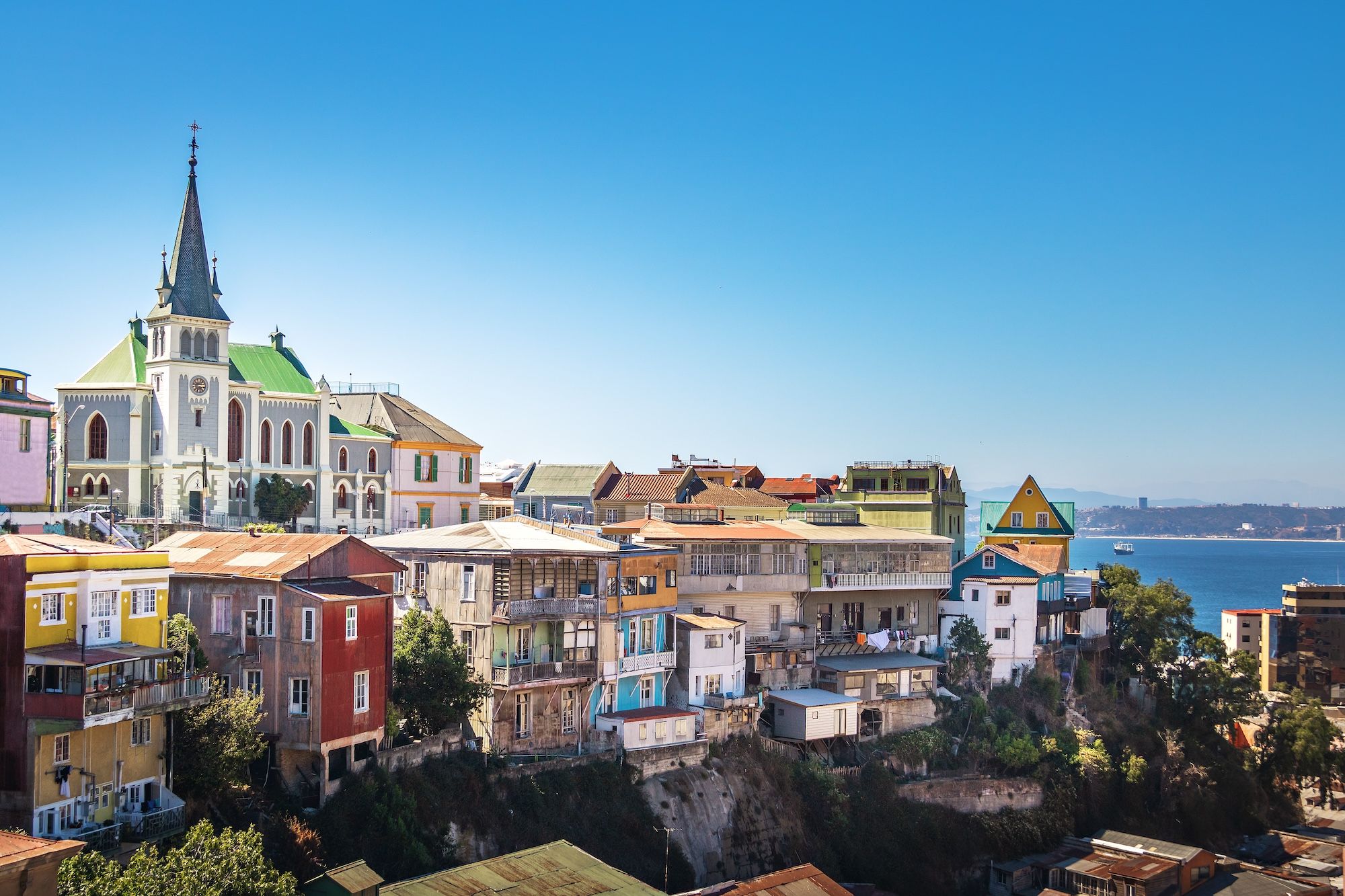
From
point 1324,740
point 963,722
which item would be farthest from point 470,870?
point 1324,740

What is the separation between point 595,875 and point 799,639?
23744mm

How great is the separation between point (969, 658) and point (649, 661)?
19.3m

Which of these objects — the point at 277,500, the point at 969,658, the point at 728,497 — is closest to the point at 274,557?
the point at 277,500

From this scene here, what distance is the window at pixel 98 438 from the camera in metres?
60.6

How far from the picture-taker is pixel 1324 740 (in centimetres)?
6550

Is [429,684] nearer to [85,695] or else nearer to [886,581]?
[85,695]

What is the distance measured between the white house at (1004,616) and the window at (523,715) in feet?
83.7

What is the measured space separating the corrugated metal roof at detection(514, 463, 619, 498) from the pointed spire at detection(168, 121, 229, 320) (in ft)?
78.8

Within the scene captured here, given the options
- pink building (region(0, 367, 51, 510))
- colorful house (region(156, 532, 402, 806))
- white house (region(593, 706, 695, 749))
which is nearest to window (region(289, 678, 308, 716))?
colorful house (region(156, 532, 402, 806))

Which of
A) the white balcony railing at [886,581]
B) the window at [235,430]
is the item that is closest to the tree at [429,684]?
the white balcony railing at [886,581]

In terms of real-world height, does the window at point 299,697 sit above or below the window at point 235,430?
below

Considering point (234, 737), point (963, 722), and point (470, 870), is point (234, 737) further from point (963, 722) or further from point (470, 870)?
point (963, 722)

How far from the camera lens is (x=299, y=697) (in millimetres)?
36938

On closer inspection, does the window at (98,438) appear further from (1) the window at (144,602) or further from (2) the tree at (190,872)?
(2) the tree at (190,872)
